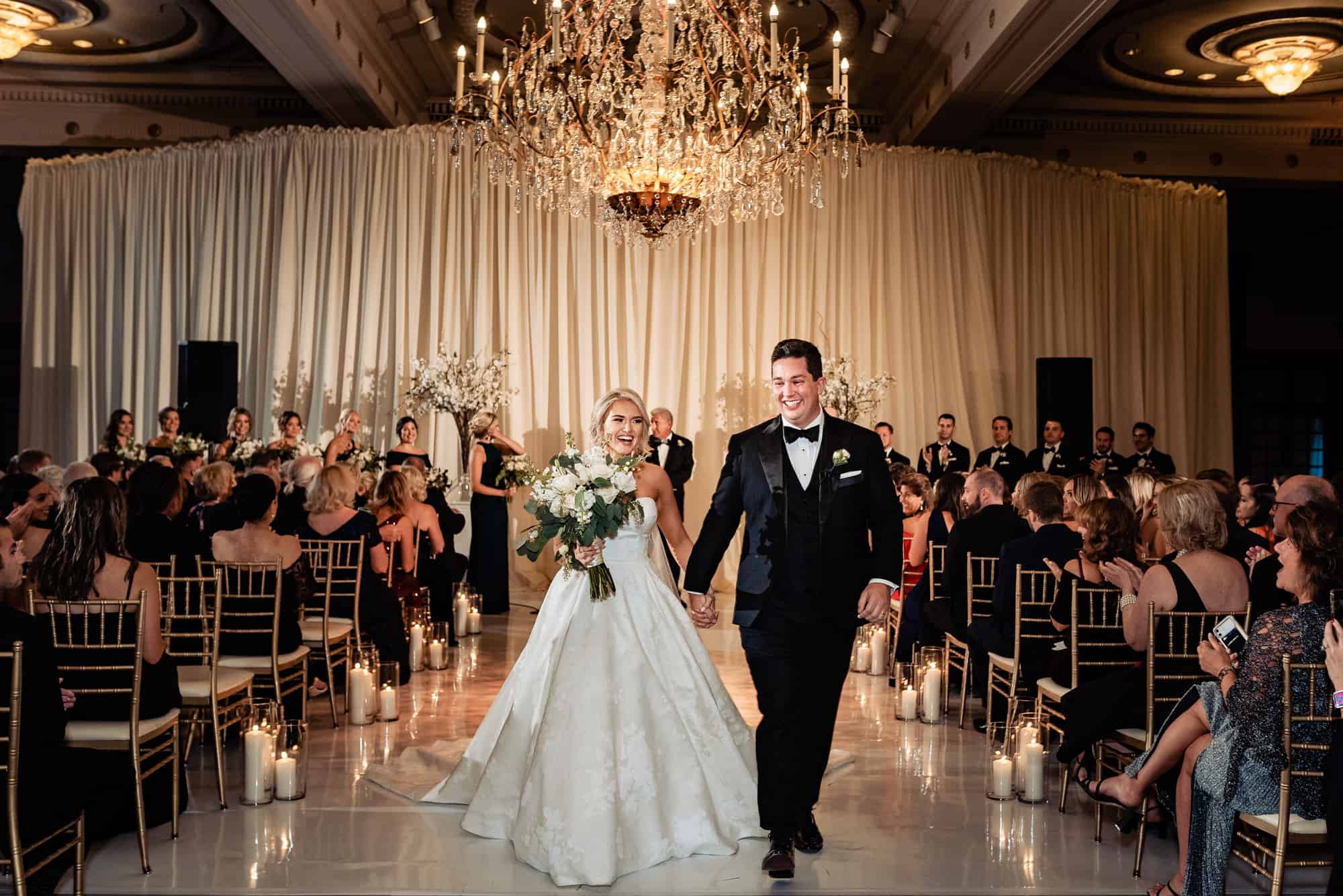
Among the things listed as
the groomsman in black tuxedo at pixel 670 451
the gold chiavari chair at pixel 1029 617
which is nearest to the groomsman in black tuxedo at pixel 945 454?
the groomsman in black tuxedo at pixel 670 451

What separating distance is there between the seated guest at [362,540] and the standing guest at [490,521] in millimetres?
2833

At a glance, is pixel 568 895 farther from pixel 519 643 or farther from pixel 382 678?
pixel 519 643

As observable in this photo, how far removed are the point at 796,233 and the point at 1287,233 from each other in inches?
270

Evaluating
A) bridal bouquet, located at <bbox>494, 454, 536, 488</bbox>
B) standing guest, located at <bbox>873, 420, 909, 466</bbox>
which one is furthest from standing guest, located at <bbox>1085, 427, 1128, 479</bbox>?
bridal bouquet, located at <bbox>494, 454, 536, 488</bbox>

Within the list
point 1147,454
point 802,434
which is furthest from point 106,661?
point 1147,454

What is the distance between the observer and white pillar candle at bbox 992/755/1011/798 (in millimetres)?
4824

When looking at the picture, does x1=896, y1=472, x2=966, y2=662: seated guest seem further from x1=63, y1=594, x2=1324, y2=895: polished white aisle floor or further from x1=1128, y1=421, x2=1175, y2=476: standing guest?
x1=1128, y1=421, x2=1175, y2=476: standing guest

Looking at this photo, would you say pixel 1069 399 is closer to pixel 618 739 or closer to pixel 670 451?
pixel 670 451

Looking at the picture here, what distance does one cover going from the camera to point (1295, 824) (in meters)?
3.29

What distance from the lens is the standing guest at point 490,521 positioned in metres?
9.79

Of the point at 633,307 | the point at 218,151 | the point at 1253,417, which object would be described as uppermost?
the point at 218,151

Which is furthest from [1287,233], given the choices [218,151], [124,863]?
[124,863]

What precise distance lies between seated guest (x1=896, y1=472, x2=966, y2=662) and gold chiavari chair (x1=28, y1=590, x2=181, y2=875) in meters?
4.23

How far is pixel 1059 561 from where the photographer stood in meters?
5.41
